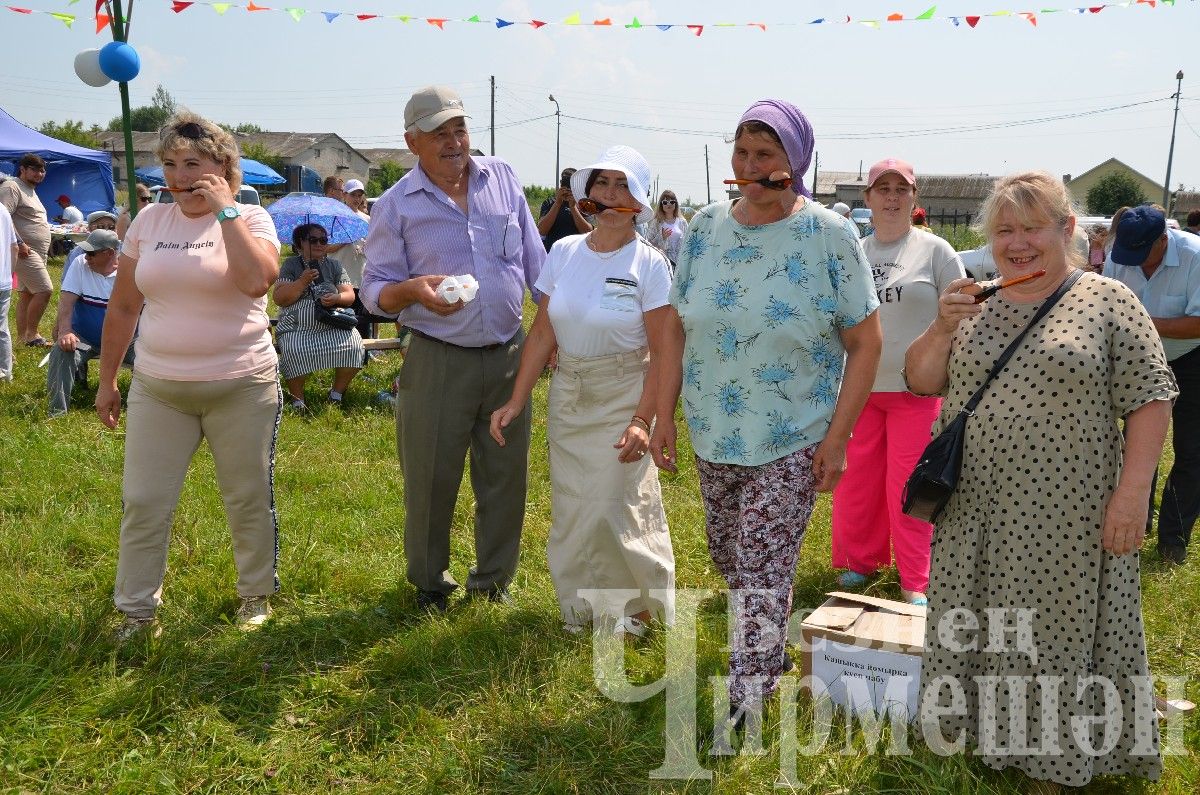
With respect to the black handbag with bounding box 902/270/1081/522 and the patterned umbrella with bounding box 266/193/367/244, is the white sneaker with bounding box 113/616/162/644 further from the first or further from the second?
the patterned umbrella with bounding box 266/193/367/244

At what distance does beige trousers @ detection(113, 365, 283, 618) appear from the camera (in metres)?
3.67

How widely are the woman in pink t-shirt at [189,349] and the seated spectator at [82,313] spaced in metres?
4.07

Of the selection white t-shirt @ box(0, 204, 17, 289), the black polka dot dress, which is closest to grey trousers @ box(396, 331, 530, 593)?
the black polka dot dress

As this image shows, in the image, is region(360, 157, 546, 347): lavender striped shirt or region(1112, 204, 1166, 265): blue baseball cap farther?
region(1112, 204, 1166, 265): blue baseball cap

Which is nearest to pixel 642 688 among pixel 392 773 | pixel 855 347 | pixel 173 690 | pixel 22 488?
pixel 392 773

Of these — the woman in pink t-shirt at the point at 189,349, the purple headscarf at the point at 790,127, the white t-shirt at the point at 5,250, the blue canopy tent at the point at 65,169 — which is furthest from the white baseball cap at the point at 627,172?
the blue canopy tent at the point at 65,169

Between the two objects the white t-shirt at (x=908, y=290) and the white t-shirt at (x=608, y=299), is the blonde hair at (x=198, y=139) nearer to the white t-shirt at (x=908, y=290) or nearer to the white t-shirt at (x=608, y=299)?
the white t-shirt at (x=608, y=299)

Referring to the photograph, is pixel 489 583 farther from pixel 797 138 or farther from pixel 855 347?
pixel 797 138

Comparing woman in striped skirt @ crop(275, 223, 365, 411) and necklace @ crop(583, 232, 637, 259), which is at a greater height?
necklace @ crop(583, 232, 637, 259)

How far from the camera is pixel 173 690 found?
3.37 meters

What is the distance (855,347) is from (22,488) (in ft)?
15.4

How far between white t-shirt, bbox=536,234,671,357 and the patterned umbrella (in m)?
5.64

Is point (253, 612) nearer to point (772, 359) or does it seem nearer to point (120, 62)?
point (772, 359)

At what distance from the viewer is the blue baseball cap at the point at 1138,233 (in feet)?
15.7
